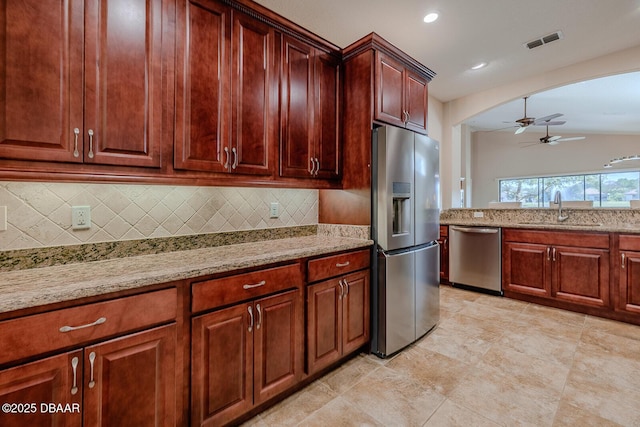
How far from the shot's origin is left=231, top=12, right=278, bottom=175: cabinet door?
1.76m

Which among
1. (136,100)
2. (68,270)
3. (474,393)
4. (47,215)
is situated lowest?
(474,393)

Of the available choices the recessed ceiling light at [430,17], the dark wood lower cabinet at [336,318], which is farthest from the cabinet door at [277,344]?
the recessed ceiling light at [430,17]

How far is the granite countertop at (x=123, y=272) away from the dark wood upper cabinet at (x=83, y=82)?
1.68 ft

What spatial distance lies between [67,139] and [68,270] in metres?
0.61

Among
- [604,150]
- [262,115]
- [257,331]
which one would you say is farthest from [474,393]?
[604,150]

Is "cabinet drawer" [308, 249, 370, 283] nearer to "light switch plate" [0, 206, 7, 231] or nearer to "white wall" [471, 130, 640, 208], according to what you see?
"light switch plate" [0, 206, 7, 231]

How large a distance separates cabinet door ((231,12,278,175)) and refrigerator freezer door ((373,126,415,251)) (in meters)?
0.81

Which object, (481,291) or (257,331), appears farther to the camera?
(481,291)

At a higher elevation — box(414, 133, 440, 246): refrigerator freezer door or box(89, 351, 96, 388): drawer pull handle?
box(414, 133, 440, 246): refrigerator freezer door

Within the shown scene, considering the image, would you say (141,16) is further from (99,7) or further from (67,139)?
(67,139)

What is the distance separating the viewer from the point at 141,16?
55.5 inches

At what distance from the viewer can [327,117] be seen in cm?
228

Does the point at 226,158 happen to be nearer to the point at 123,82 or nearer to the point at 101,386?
the point at 123,82

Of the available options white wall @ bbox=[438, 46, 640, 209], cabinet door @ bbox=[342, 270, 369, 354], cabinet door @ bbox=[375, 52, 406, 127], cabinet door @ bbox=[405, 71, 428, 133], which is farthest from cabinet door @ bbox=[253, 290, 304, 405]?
white wall @ bbox=[438, 46, 640, 209]
